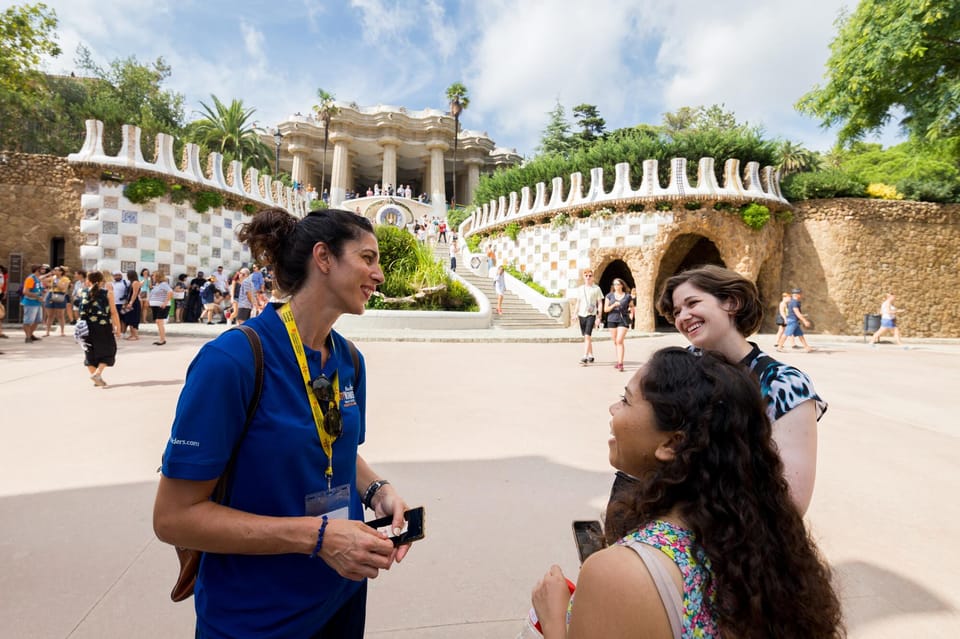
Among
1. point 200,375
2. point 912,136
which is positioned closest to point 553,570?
point 200,375

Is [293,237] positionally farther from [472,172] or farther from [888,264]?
[472,172]

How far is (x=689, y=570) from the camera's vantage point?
843 mm

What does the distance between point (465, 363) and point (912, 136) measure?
16.2 meters

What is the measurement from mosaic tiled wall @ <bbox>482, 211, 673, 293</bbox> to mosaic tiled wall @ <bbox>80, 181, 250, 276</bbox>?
1184cm

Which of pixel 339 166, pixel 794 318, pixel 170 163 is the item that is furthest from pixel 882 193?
pixel 339 166

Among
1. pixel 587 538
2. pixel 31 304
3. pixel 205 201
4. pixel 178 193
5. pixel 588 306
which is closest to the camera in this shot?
pixel 587 538

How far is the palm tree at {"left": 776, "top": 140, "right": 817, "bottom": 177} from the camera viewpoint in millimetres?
34781

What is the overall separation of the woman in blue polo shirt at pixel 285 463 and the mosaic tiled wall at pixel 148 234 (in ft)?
55.6

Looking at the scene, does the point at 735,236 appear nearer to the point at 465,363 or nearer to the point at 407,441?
the point at 465,363

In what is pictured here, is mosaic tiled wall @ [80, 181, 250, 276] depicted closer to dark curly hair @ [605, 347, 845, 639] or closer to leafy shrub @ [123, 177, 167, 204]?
leafy shrub @ [123, 177, 167, 204]

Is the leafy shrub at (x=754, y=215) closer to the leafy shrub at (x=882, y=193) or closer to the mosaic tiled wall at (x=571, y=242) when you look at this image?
the mosaic tiled wall at (x=571, y=242)

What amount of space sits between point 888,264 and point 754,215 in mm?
5531

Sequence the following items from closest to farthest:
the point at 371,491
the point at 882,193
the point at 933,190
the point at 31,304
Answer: the point at 371,491, the point at 31,304, the point at 933,190, the point at 882,193

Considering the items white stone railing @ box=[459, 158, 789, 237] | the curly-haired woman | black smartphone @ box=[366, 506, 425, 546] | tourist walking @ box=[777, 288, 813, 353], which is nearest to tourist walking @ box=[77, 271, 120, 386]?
black smartphone @ box=[366, 506, 425, 546]
